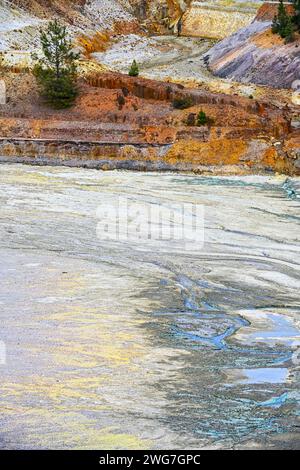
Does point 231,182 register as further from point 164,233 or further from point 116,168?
point 164,233

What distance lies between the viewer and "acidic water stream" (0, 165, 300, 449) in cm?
1211

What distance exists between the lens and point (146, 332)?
1639 centimetres

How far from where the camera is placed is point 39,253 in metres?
23.0

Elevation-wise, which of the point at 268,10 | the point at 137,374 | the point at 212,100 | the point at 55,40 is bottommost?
the point at 137,374

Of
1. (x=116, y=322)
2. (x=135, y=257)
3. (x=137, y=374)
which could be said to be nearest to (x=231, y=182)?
(x=135, y=257)

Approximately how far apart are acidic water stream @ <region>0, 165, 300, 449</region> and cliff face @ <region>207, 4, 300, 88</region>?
29610 mm

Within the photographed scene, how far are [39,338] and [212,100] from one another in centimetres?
3566

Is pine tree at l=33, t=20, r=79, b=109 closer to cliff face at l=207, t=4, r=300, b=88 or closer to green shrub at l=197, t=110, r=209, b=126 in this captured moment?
green shrub at l=197, t=110, r=209, b=126

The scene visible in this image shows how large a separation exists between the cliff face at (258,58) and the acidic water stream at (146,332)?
29610 millimetres

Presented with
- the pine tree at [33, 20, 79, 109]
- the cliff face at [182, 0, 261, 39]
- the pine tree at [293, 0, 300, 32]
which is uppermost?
the cliff face at [182, 0, 261, 39]

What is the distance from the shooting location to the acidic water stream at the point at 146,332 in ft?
39.7

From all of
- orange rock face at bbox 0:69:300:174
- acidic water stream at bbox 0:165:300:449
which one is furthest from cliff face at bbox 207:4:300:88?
acidic water stream at bbox 0:165:300:449
